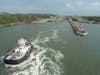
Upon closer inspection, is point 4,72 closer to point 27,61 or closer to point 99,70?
point 27,61

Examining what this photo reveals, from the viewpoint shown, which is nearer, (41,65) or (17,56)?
(41,65)

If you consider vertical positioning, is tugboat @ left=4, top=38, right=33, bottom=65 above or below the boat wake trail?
above

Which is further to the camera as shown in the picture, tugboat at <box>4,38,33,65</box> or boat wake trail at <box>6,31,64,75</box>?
tugboat at <box>4,38,33,65</box>

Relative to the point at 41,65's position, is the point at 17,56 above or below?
above

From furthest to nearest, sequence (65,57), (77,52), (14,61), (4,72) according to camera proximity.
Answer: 1. (77,52)
2. (65,57)
3. (14,61)
4. (4,72)

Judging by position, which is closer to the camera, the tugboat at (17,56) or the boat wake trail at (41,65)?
the boat wake trail at (41,65)

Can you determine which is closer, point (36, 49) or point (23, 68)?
point (23, 68)

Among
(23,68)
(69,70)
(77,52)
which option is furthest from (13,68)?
(77,52)

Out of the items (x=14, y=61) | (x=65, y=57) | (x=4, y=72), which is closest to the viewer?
(x=4, y=72)

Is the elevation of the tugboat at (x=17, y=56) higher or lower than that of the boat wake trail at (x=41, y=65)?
higher
